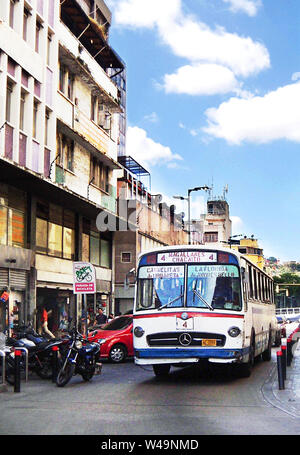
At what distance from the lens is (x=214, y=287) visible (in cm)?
1552

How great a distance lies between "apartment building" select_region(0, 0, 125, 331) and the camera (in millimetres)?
24266

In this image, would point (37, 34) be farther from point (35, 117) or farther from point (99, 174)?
point (99, 174)

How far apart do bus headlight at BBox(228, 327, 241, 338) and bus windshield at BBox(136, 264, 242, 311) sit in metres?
0.48

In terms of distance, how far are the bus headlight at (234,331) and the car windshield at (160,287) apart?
1.21 metres

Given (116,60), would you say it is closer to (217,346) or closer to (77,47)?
(77,47)

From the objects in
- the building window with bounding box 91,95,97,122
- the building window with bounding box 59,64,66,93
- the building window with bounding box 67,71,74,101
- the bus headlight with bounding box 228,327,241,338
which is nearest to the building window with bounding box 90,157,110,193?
the building window with bounding box 91,95,97,122

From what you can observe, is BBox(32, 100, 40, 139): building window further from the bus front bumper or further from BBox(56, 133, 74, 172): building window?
the bus front bumper

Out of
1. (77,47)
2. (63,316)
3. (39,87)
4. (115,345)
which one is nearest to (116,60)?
(77,47)

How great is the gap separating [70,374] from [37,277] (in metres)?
12.2

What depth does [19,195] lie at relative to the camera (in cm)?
2556

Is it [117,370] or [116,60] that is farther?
[116,60]

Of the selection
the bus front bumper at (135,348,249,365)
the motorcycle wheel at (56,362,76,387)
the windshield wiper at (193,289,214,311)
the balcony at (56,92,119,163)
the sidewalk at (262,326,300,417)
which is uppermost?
the balcony at (56,92,119,163)

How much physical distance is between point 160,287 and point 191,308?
1.00 m

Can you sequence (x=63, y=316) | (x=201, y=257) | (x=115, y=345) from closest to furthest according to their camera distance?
1. (x=201, y=257)
2. (x=115, y=345)
3. (x=63, y=316)
